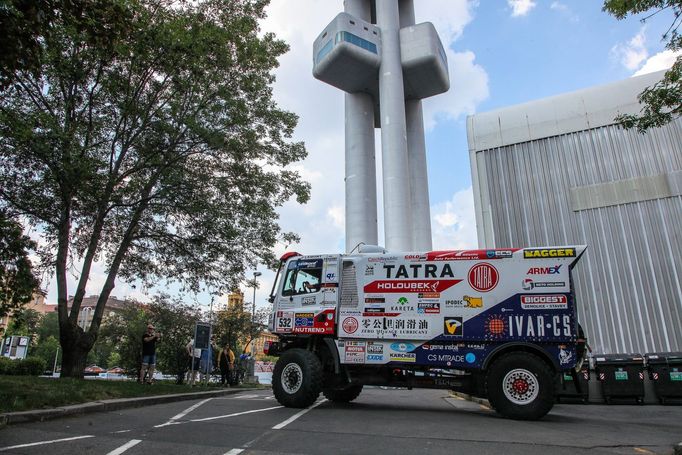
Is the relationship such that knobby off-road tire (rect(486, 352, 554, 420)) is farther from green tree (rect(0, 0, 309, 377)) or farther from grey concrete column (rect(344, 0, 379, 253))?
grey concrete column (rect(344, 0, 379, 253))

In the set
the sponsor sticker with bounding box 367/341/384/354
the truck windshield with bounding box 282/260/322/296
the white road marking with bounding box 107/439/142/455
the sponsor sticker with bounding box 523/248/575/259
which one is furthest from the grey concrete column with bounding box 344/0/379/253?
the white road marking with bounding box 107/439/142/455

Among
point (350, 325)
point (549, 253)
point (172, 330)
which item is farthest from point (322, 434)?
point (172, 330)

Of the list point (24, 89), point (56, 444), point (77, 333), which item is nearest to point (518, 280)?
point (56, 444)

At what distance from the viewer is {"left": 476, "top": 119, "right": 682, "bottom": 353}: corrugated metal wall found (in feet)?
72.8

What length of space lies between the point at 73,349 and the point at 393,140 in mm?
28467

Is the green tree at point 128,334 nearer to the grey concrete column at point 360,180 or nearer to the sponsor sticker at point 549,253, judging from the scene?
the sponsor sticker at point 549,253

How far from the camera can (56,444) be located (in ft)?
16.9

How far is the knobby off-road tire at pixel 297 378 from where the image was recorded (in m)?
8.98

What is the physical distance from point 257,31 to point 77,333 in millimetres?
10584

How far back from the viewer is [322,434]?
20.0ft

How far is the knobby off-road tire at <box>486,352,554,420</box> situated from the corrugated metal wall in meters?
17.7

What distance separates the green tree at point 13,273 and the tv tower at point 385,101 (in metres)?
27.9

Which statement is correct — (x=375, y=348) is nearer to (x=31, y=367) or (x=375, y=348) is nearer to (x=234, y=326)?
(x=234, y=326)

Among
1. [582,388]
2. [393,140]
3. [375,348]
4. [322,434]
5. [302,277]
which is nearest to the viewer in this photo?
[322,434]
